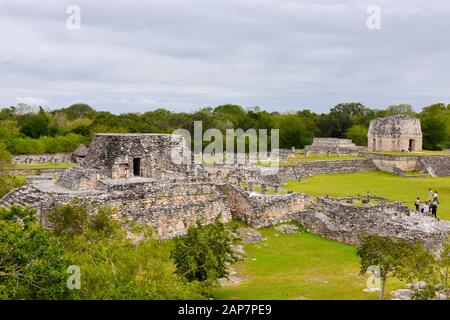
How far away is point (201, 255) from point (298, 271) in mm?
3837

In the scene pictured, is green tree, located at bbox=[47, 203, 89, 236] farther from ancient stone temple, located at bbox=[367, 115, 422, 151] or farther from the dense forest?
ancient stone temple, located at bbox=[367, 115, 422, 151]

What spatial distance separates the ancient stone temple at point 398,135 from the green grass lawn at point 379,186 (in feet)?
21.0

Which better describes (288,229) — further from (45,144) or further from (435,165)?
(45,144)

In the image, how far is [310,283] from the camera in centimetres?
1416

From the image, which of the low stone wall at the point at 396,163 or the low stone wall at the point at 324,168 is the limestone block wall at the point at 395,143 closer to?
the low stone wall at the point at 396,163

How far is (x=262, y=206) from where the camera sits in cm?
2083

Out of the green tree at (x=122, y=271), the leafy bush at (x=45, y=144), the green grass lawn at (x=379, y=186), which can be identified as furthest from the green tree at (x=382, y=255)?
the leafy bush at (x=45, y=144)

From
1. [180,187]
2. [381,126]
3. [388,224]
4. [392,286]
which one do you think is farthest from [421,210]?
[381,126]

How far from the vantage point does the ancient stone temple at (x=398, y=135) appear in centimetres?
4356

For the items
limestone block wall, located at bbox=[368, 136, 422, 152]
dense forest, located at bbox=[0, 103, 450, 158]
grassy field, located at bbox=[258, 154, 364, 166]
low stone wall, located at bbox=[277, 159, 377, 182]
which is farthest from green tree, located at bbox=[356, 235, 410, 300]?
dense forest, located at bbox=[0, 103, 450, 158]

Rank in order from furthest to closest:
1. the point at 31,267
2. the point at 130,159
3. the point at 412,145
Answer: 1. the point at 412,145
2. the point at 130,159
3. the point at 31,267

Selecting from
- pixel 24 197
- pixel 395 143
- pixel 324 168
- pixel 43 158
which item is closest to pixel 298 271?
pixel 24 197

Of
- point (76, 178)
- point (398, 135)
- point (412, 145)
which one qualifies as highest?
point (398, 135)

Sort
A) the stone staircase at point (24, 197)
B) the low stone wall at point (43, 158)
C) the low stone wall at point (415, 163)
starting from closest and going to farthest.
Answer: the stone staircase at point (24, 197) < the low stone wall at point (415, 163) < the low stone wall at point (43, 158)
